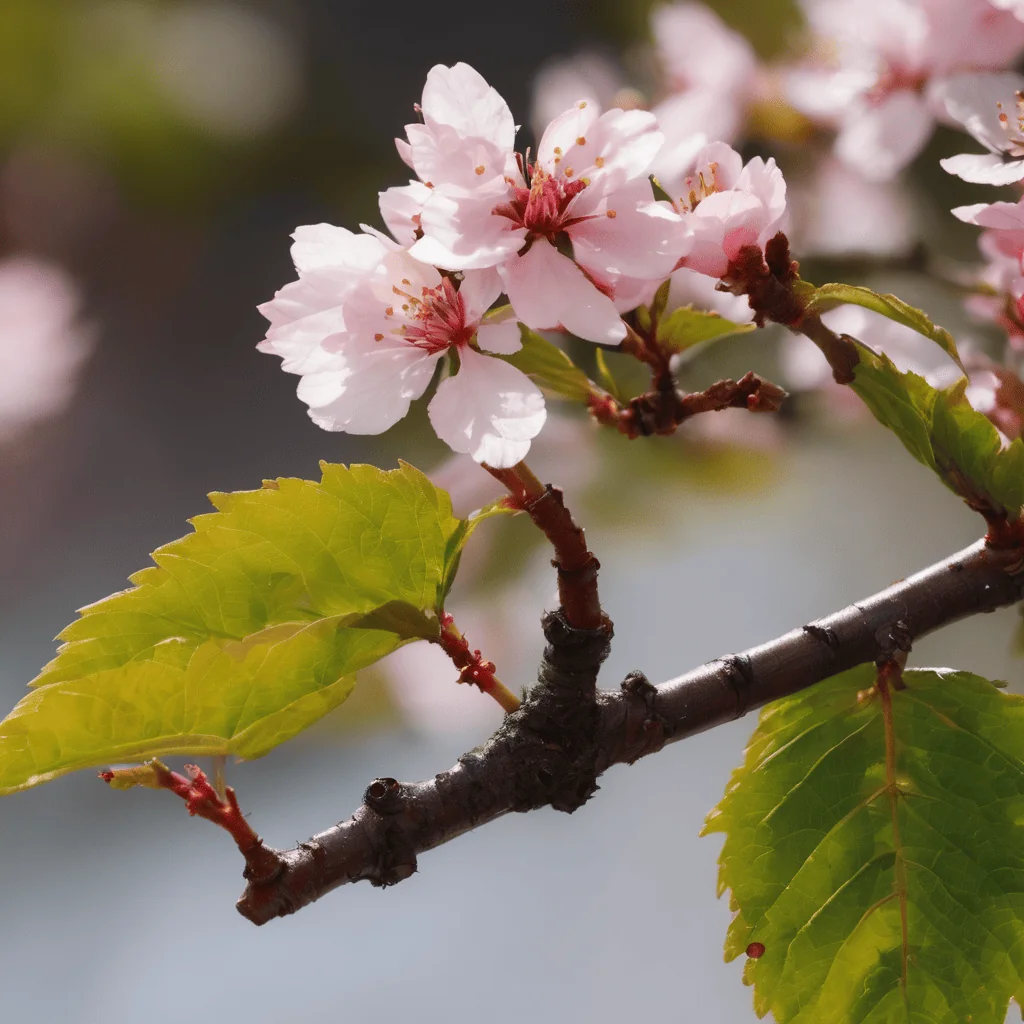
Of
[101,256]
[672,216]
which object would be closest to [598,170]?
[672,216]

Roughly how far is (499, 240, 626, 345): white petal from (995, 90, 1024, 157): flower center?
0.75 ft

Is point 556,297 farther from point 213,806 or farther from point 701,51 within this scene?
point 701,51

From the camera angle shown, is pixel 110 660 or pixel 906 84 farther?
pixel 906 84

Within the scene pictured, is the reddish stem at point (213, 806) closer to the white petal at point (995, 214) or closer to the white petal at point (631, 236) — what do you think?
the white petal at point (631, 236)

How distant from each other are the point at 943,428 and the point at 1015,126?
185 millimetres

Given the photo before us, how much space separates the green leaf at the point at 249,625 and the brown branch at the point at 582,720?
5 cm

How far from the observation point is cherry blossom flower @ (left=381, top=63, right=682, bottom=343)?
278mm

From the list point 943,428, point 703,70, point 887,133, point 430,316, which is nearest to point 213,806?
point 430,316

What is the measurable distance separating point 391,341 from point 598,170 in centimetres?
8

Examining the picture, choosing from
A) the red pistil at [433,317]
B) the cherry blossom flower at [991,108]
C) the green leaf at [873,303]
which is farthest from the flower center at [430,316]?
the cherry blossom flower at [991,108]

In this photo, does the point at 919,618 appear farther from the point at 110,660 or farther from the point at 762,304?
the point at 110,660

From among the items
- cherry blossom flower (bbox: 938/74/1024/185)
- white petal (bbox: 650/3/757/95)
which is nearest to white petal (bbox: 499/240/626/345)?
cherry blossom flower (bbox: 938/74/1024/185)

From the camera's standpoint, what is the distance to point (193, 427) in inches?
44.8

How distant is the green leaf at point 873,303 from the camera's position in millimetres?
303
